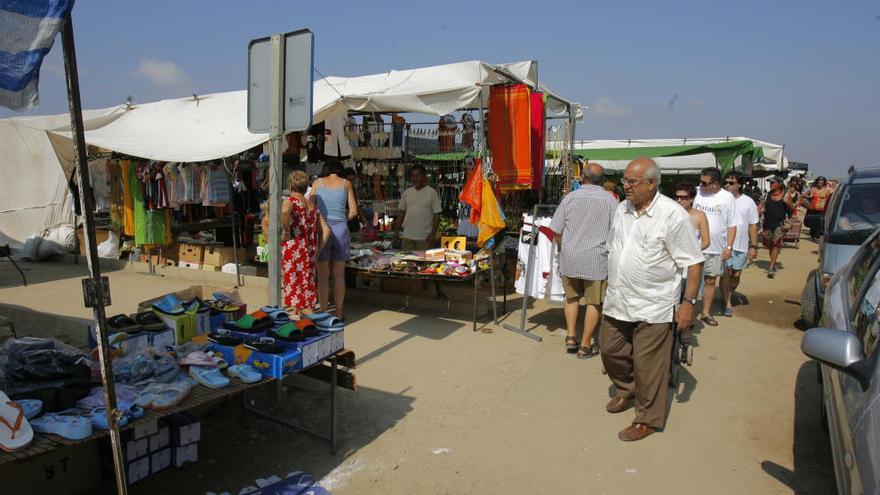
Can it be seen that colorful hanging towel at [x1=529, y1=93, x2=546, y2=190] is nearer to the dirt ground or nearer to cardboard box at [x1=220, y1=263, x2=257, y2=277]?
the dirt ground

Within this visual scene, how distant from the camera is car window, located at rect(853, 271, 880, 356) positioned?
255 cm

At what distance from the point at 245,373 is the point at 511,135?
4654 mm

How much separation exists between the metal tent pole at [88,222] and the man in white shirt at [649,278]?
3188 mm

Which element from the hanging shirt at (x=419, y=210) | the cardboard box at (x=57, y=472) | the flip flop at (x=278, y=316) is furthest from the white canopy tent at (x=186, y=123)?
the cardboard box at (x=57, y=472)

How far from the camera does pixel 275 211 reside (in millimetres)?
3996

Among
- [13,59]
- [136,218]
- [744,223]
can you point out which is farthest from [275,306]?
[136,218]

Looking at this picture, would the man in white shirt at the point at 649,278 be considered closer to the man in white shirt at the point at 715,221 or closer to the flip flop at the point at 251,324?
the flip flop at the point at 251,324

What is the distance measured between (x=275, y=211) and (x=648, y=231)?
2.63 meters

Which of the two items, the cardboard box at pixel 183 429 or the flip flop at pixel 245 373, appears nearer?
the flip flop at pixel 245 373

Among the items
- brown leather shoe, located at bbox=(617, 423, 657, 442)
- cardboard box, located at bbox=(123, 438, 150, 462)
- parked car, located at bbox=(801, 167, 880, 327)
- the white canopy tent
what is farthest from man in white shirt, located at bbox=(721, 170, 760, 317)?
cardboard box, located at bbox=(123, 438, 150, 462)

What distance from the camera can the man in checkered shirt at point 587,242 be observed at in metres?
5.53

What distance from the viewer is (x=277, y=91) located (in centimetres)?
385

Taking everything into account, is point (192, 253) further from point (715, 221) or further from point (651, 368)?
point (651, 368)

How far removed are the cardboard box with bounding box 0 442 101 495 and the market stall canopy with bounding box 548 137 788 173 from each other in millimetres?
13883
